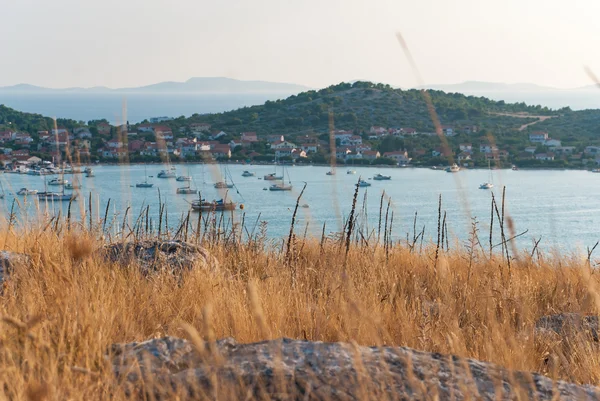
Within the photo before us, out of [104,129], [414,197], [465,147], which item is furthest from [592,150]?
[104,129]

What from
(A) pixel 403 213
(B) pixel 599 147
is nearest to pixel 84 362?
(A) pixel 403 213

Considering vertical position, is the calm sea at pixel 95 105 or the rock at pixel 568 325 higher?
the calm sea at pixel 95 105

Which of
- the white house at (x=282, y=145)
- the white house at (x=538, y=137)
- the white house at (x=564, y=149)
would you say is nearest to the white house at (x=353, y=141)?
the white house at (x=282, y=145)

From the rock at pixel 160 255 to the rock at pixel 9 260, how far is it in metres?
0.51

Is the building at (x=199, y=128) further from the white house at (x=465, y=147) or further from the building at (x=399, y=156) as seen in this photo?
the white house at (x=465, y=147)

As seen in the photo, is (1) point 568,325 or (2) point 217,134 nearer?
(1) point 568,325

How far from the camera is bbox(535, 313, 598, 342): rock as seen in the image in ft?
10.9

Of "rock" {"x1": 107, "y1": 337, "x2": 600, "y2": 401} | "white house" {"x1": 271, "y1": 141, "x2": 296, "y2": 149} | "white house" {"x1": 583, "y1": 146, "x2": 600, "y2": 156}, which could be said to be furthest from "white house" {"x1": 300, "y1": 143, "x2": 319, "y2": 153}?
"rock" {"x1": 107, "y1": 337, "x2": 600, "y2": 401}

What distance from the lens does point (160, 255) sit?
4148 mm

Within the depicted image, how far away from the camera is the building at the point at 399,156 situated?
60.7 meters

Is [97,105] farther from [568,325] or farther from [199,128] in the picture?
[199,128]

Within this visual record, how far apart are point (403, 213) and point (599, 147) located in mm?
32012

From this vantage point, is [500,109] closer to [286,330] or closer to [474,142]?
[474,142]

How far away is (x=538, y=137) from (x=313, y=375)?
63508mm
